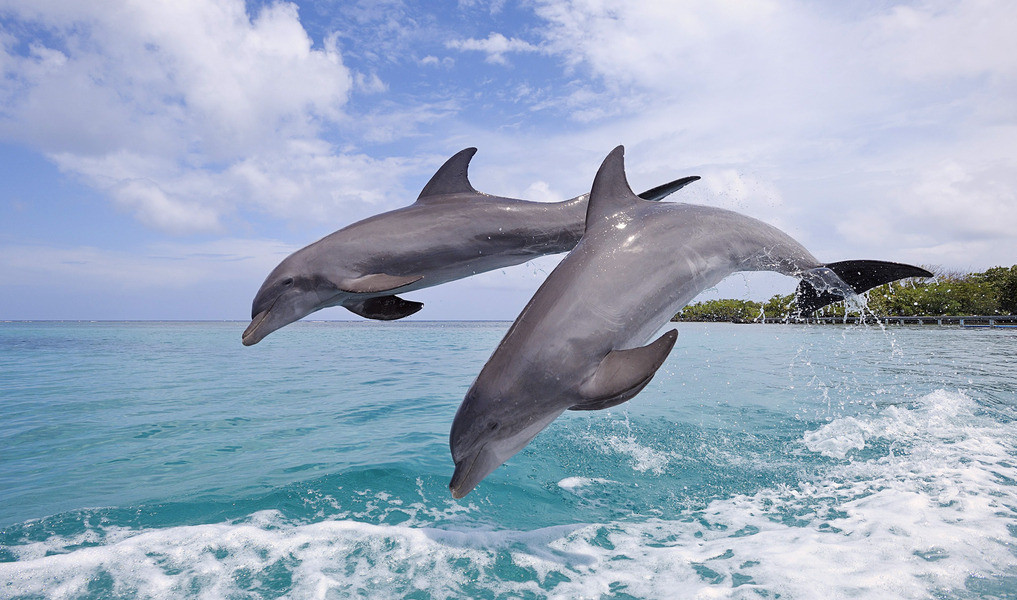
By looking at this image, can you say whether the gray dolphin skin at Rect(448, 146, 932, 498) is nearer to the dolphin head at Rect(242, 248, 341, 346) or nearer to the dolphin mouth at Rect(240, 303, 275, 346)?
the dolphin head at Rect(242, 248, 341, 346)

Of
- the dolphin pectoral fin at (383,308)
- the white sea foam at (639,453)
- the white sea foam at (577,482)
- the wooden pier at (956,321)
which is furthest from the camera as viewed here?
the wooden pier at (956,321)

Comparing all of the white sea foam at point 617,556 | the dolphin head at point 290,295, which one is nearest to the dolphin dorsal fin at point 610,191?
the dolphin head at point 290,295

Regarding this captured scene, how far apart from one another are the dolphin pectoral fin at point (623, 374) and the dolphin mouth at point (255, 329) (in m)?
2.40

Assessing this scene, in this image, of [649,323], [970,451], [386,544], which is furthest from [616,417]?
[649,323]

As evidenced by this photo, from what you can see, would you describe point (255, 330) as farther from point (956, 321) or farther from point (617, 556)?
point (956, 321)

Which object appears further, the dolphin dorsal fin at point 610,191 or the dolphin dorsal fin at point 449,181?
the dolphin dorsal fin at point 449,181

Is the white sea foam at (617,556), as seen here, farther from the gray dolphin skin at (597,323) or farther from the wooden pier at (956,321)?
the wooden pier at (956,321)

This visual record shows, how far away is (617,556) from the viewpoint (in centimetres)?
638

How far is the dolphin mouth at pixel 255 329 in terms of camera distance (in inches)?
162

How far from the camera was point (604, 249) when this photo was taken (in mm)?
3693

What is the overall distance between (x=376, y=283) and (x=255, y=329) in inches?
43.0

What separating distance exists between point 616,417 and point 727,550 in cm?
810

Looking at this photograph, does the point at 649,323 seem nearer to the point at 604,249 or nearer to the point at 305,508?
the point at 604,249

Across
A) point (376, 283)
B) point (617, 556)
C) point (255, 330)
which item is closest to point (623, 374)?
point (376, 283)
